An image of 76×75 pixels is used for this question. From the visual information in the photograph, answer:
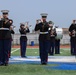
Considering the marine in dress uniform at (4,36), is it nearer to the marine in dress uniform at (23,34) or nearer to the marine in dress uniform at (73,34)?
the marine in dress uniform at (23,34)

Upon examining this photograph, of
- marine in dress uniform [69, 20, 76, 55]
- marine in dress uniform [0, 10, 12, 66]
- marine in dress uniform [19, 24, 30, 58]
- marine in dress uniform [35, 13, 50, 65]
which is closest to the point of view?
marine in dress uniform [0, 10, 12, 66]

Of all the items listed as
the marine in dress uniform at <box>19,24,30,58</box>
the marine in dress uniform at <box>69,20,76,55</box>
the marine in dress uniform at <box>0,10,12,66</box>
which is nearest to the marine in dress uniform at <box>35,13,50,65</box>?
the marine in dress uniform at <box>0,10,12,66</box>

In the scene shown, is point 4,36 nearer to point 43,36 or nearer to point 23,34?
point 43,36

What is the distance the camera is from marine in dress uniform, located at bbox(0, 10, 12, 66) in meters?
13.8

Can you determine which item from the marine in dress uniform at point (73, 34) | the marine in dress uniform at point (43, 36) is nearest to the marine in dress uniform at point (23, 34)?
the marine in dress uniform at point (73, 34)

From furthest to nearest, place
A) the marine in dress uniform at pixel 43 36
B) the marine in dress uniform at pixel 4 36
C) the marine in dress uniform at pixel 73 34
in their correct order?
the marine in dress uniform at pixel 73 34, the marine in dress uniform at pixel 43 36, the marine in dress uniform at pixel 4 36

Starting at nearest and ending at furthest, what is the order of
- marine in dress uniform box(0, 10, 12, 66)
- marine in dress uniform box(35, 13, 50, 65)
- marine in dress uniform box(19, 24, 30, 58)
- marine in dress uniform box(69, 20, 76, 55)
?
marine in dress uniform box(0, 10, 12, 66) → marine in dress uniform box(35, 13, 50, 65) → marine in dress uniform box(19, 24, 30, 58) → marine in dress uniform box(69, 20, 76, 55)

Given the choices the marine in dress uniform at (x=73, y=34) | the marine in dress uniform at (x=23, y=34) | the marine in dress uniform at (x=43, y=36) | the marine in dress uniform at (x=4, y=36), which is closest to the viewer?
the marine in dress uniform at (x=4, y=36)

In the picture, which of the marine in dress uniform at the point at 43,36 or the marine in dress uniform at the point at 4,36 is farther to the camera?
the marine in dress uniform at the point at 43,36

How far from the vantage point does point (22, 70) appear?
479 inches

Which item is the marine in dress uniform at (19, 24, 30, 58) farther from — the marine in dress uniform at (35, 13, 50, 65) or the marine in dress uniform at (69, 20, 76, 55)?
the marine in dress uniform at (35, 13, 50, 65)

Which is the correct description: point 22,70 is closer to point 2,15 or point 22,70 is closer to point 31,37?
point 2,15

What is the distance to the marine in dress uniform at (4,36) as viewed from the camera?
13.8 metres

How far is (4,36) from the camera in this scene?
45.5 feet
